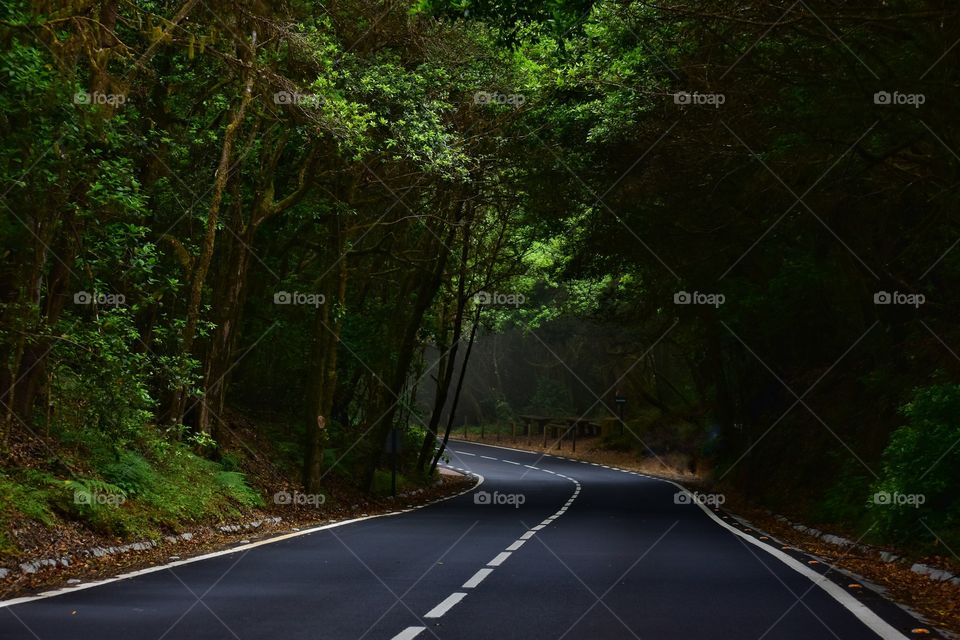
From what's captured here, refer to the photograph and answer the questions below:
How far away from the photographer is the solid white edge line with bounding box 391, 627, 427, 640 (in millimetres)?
8047

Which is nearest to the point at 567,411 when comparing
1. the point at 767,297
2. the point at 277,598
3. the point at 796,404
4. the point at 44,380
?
the point at 796,404

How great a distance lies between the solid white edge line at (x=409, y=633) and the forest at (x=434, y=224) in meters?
5.61

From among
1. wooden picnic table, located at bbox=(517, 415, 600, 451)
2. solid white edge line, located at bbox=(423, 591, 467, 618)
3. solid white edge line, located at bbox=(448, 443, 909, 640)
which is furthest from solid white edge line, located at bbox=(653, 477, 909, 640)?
wooden picnic table, located at bbox=(517, 415, 600, 451)

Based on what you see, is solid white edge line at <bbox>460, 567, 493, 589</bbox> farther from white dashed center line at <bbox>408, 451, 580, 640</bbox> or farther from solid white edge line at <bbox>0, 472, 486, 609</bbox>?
solid white edge line at <bbox>0, 472, 486, 609</bbox>

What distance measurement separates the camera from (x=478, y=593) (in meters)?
10.8

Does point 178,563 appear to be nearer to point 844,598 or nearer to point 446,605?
point 446,605

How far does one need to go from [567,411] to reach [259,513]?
5941 cm

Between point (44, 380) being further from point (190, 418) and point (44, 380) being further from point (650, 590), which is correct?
point (650, 590)

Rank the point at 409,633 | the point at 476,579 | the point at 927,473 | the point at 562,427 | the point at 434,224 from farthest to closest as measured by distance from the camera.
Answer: the point at 562,427, the point at 434,224, the point at 927,473, the point at 476,579, the point at 409,633

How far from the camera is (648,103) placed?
21719 millimetres

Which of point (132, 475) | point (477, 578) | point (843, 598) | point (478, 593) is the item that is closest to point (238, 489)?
point (132, 475)

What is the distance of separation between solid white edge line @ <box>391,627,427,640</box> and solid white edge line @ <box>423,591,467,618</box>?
2.22 feet

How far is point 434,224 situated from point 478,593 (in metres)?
20.7

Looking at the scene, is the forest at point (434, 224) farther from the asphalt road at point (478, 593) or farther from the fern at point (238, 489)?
the asphalt road at point (478, 593)
